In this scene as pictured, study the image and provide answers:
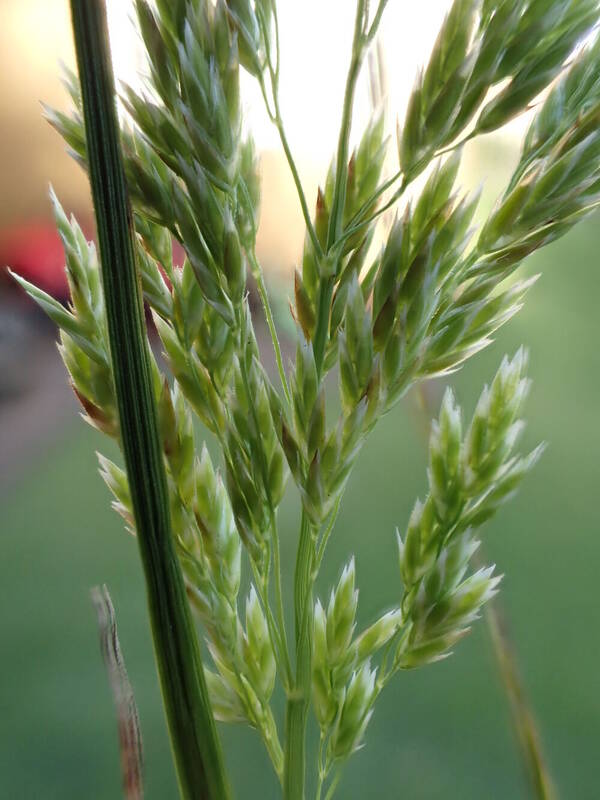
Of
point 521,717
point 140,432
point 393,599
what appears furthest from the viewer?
point 393,599

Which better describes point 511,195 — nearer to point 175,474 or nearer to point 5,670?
point 175,474

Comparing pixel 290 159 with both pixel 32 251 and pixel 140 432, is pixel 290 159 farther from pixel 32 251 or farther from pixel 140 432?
pixel 32 251

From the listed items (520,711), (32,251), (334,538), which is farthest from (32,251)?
(520,711)

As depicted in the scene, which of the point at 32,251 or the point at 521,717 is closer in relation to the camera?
the point at 521,717

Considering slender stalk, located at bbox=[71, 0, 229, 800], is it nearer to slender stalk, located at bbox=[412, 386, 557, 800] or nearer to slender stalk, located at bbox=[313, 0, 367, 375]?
slender stalk, located at bbox=[313, 0, 367, 375]

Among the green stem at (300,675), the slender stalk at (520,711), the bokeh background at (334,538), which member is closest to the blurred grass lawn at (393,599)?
the bokeh background at (334,538)

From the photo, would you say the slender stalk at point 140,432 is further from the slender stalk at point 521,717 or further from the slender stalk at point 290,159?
the slender stalk at point 521,717
